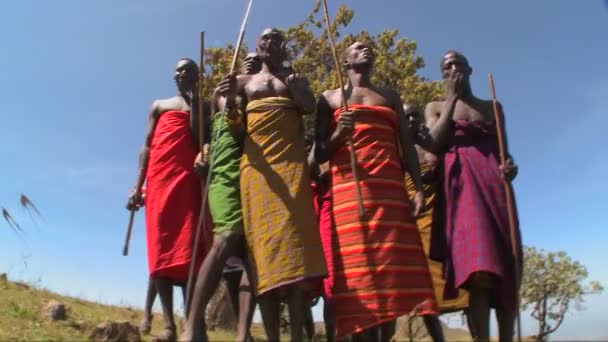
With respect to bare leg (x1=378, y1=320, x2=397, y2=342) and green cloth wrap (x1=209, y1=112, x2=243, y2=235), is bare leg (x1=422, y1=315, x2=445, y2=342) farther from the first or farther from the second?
green cloth wrap (x1=209, y1=112, x2=243, y2=235)

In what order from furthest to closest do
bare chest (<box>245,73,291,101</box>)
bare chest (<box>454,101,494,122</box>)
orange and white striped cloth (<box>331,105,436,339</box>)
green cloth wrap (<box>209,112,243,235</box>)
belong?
1. bare chest (<box>454,101,494,122</box>)
2. bare chest (<box>245,73,291,101</box>)
3. green cloth wrap (<box>209,112,243,235</box>)
4. orange and white striped cloth (<box>331,105,436,339</box>)

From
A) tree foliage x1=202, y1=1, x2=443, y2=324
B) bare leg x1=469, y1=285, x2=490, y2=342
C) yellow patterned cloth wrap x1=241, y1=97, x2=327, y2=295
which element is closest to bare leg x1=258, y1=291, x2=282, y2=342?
yellow patterned cloth wrap x1=241, y1=97, x2=327, y2=295

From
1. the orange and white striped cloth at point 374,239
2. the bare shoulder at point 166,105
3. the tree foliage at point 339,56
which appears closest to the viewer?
the orange and white striped cloth at point 374,239

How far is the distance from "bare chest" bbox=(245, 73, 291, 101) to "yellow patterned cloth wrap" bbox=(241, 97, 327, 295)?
7cm

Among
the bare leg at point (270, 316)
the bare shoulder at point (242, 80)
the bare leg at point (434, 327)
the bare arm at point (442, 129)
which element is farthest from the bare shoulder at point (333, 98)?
the bare leg at point (434, 327)

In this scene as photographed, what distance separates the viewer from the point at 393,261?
3.67 metres

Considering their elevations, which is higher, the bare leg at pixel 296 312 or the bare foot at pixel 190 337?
the bare leg at pixel 296 312

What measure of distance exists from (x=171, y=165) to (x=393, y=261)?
1967 millimetres

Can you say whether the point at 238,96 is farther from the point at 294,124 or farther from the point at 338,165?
the point at 338,165

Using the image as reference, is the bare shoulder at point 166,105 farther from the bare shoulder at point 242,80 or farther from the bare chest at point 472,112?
the bare chest at point 472,112

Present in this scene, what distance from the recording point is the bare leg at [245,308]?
11.8ft

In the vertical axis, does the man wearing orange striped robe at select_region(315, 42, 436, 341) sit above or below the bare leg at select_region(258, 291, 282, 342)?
above

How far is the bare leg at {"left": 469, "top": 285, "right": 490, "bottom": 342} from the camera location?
11.9 feet

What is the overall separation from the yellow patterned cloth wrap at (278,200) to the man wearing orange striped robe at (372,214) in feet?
0.89
